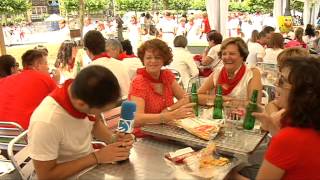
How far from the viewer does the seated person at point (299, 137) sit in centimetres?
121

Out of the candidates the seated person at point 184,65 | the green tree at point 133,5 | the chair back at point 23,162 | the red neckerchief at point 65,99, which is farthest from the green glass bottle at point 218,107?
the green tree at point 133,5

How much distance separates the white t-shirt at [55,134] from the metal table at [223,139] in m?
0.48

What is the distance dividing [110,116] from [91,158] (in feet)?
2.88

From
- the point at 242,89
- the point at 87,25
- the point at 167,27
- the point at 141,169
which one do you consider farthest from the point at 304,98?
the point at 167,27

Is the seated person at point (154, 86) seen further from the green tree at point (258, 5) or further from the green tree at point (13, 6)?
the green tree at point (258, 5)

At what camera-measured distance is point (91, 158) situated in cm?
159

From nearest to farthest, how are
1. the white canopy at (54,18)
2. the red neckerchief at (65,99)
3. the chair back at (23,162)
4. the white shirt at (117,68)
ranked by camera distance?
the red neckerchief at (65,99) < the chair back at (23,162) < the white shirt at (117,68) < the white canopy at (54,18)

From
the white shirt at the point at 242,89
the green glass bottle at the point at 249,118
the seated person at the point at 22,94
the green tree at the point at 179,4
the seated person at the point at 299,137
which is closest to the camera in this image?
the seated person at the point at 299,137

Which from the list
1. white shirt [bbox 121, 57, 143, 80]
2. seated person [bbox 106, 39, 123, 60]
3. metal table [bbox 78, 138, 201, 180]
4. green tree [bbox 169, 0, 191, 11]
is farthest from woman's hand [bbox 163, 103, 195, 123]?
green tree [bbox 169, 0, 191, 11]

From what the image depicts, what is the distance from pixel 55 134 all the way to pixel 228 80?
172 centimetres

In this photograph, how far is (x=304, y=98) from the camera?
1.26m

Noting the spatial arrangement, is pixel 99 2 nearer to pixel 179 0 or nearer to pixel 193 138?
pixel 179 0

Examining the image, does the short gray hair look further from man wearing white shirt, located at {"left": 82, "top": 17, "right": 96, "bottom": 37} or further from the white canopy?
the white canopy

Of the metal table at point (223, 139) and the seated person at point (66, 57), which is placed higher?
the seated person at point (66, 57)
